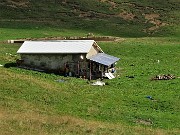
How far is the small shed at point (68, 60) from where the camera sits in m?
57.7

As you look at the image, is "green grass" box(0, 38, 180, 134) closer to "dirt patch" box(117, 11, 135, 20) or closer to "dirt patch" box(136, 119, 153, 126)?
"dirt patch" box(136, 119, 153, 126)

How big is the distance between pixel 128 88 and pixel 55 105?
1328cm

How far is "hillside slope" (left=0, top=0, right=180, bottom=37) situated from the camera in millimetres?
103438

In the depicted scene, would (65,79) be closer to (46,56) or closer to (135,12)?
(46,56)

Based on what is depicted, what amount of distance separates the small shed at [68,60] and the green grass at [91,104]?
305cm

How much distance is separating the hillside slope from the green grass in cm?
4391

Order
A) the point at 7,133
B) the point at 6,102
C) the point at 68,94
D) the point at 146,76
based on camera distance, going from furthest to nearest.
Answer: the point at 146,76, the point at 68,94, the point at 6,102, the point at 7,133

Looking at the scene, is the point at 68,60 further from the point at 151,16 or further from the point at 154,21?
the point at 151,16

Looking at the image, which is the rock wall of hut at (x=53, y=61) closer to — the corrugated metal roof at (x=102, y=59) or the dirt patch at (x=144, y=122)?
the corrugated metal roof at (x=102, y=59)

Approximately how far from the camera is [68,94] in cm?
4425

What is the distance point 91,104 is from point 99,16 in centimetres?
7265

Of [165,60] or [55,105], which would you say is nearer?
[55,105]

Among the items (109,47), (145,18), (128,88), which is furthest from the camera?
(145,18)

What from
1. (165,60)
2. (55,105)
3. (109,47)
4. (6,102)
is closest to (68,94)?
(55,105)
